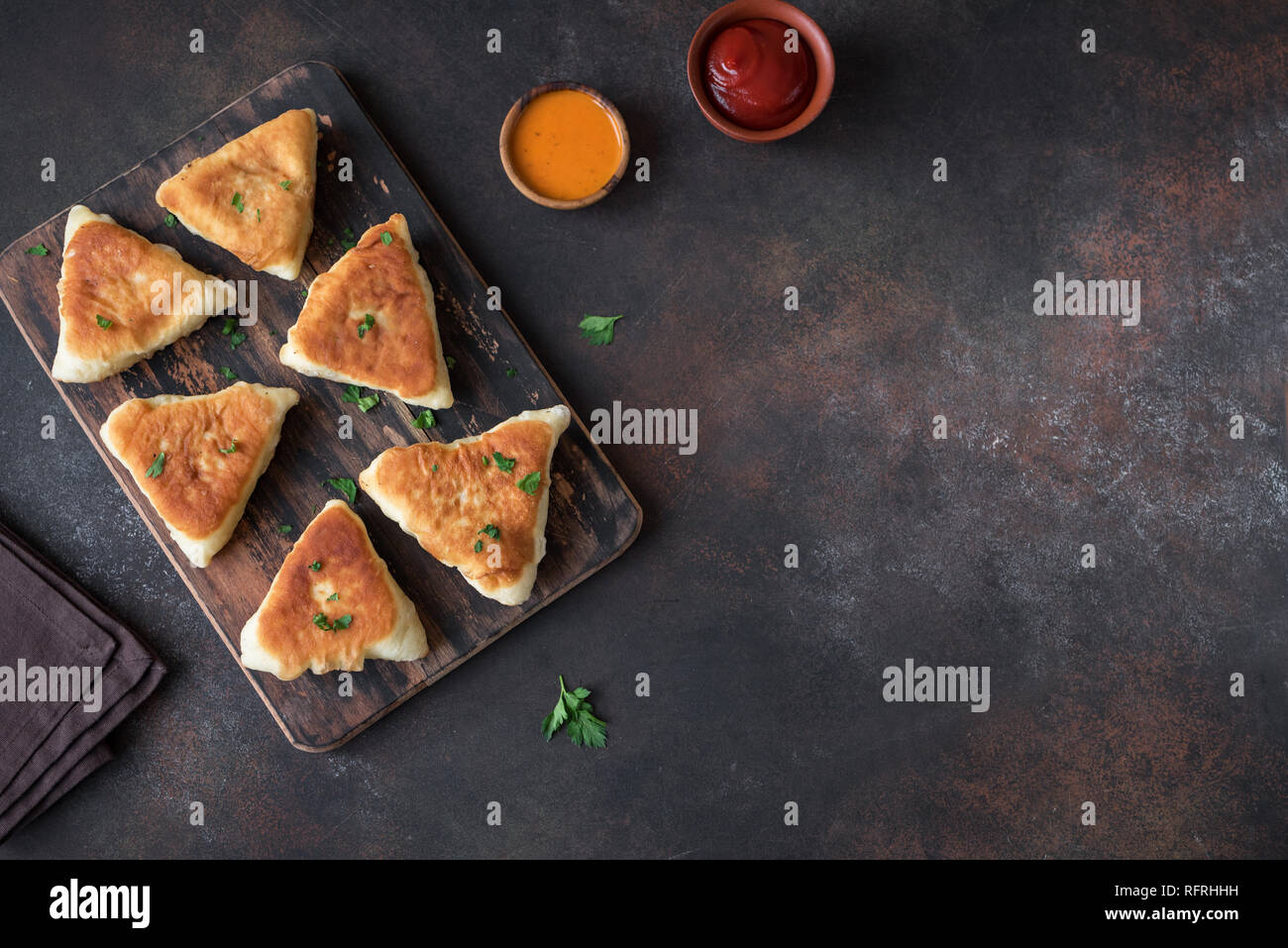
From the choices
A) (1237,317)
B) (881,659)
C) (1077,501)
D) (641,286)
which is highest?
(641,286)

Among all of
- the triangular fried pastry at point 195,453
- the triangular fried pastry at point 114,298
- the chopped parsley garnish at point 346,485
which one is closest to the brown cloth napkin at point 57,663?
the triangular fried pastry at point 195,453

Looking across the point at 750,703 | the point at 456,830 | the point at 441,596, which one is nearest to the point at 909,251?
the point at 750,703

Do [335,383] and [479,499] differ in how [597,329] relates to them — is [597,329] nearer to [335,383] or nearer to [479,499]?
[479,499]

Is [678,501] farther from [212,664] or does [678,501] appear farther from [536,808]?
[212,664]

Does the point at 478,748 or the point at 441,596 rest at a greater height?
the point at 441,596

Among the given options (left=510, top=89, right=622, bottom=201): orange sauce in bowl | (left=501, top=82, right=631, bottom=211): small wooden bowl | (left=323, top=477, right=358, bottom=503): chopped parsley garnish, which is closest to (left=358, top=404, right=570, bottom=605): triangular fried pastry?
(left=323, top=477, right=358, bottom=503): chopped parsley garnish

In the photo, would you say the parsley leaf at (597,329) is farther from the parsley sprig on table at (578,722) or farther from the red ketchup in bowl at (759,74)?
the parsley sprig on table at (578,722)
